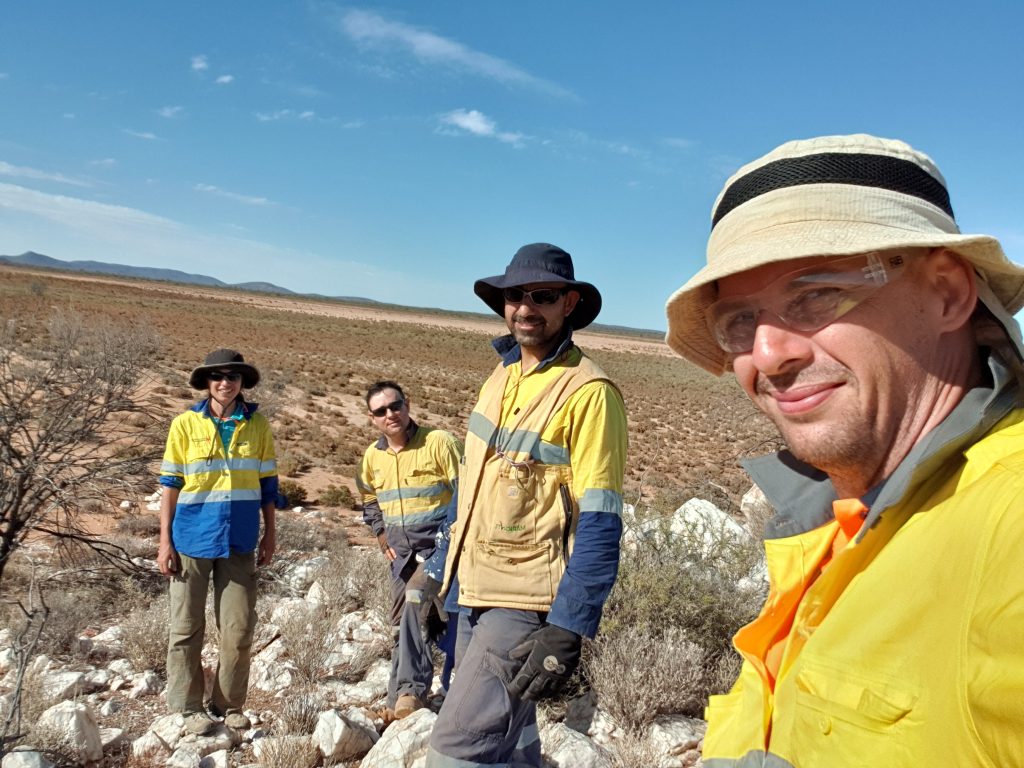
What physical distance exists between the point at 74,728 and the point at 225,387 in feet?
5.94

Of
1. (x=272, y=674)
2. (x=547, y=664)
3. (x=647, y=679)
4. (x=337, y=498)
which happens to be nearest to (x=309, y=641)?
(x=272, y=674)

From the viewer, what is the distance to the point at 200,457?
3.70 m

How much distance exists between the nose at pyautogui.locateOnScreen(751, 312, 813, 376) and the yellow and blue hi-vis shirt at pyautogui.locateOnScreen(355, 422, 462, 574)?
3156 millimetres

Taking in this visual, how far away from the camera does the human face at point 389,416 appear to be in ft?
13.7

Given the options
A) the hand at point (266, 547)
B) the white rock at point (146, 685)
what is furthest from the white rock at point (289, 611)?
the white rock at point (146, 685)

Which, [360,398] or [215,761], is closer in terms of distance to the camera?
[215,761]

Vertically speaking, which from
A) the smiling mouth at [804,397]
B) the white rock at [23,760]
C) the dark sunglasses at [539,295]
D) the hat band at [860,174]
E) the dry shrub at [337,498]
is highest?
the hat band at [860,174]

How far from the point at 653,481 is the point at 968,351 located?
1283 cm

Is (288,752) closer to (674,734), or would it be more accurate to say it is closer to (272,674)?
(272,674)

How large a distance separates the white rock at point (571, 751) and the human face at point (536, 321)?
6.36ft

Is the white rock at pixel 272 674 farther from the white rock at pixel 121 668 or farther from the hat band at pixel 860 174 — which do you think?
the hat band at pixel 860 174

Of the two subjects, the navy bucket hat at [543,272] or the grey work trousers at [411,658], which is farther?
the grey work trousers at [411,658]

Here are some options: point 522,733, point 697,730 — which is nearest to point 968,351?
point 522,733

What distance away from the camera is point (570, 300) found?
2752mm
